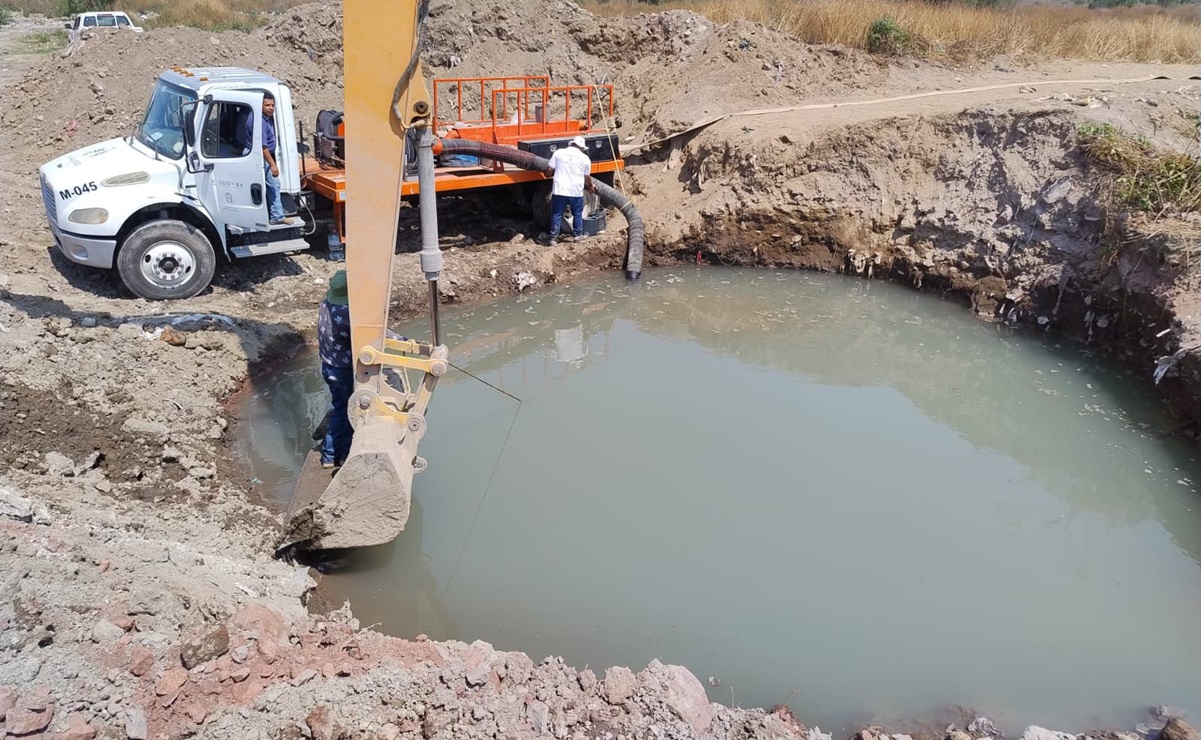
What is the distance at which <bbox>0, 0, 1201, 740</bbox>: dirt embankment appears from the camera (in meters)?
3.62

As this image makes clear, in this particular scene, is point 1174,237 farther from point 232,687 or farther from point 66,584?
point 66,584

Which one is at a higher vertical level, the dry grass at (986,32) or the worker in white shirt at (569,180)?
the dry grass at (986,32)

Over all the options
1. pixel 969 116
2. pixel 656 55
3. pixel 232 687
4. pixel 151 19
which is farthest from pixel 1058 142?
pixel 151 19

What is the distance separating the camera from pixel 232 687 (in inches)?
141

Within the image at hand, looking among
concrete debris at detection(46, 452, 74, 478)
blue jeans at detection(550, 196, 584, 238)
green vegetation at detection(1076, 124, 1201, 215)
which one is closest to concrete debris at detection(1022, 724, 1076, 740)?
concrete debris at detection(46, 452, 74, 478)

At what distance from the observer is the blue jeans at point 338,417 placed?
18.5ft

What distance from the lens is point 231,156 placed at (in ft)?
26.5

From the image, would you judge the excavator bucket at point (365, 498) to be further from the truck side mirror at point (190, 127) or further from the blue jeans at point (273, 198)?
the truck side mirror at point (190, 127)

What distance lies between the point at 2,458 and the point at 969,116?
11250 millimetres

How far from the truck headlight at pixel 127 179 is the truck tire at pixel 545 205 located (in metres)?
4.86

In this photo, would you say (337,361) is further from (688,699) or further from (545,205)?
(545,205)

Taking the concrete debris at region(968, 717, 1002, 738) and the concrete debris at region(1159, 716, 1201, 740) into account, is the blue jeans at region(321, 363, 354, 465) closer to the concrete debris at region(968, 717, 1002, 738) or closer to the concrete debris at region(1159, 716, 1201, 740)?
the concrete debris at region(968, 717, 1002, 738)

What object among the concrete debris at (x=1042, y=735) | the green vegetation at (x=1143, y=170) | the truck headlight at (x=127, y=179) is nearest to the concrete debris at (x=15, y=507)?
the truck headlight at (x=127, y=179)

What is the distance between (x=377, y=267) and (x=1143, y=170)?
28.0 feet
